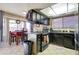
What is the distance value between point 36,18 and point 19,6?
40cm

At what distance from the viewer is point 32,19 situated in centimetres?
221

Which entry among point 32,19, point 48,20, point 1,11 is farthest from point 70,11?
point 1,11

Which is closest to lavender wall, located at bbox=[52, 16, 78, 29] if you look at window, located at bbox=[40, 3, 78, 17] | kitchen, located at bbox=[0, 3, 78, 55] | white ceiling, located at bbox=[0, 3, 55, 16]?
kitchen, located at bbox=[0, 3, 78, 55]

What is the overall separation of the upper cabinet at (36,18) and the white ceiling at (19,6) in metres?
0.10

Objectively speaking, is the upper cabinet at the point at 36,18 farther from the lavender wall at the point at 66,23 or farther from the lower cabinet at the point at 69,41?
the lower cabinet at the point at 69,41

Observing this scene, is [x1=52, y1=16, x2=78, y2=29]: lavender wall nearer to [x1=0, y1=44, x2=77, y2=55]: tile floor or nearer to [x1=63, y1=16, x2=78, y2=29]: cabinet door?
[x1=63, y1=16, x2=78, y2=29]: cabinet door

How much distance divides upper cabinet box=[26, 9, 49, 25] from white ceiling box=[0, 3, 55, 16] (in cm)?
10

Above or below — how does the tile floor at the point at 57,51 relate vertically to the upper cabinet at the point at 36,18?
below

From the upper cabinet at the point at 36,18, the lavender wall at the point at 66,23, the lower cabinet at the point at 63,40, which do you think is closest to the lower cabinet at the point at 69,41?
the lower cabinet at the point at 63,40

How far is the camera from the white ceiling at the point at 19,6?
213 cm

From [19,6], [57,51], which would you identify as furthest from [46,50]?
[19,6]

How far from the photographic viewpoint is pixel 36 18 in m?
2.22

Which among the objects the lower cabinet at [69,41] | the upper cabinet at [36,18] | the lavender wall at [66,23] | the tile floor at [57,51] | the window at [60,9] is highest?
the window at [60,9]
